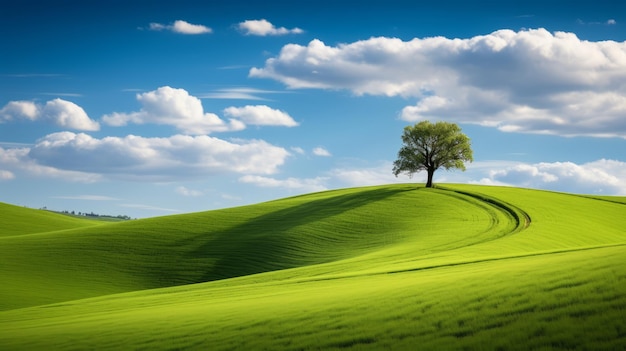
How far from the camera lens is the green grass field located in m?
11.8

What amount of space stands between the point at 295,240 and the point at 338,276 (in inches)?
945

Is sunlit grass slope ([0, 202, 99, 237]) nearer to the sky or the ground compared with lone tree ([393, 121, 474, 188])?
nearer to the ground

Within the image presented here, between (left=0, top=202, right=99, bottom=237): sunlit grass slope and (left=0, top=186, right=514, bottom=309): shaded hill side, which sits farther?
Result: (left=0, top=202, right=99, bottom=237): sunlit grass slope

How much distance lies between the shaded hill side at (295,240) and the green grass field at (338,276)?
0.20m

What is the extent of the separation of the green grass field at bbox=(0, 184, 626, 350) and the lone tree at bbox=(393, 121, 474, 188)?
3.48 meters

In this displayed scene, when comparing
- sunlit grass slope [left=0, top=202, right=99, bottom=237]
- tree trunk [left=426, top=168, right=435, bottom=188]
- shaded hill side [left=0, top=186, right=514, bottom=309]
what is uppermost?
tree trunk [left=426, top=168, right=435, bottom=188]

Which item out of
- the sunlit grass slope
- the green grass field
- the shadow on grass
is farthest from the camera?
the sunlit grass slope

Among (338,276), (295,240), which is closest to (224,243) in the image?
(295,240)

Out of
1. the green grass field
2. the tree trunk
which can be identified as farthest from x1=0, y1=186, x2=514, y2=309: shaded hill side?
the tree trunk

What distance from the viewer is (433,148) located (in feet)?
230

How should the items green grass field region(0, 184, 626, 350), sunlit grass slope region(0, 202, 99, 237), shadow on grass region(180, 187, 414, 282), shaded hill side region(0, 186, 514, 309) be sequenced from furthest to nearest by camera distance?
1. sunlit grass slope region(0, 202, 99, 237)
2. shadow on grass region(180, 187, 414, 282)
3. shaded hill side region(0, 186, 514, 309)
4. green grass field region(0, 184, 626, 350)

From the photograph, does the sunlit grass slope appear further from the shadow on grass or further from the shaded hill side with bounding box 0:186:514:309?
the shadow on grass

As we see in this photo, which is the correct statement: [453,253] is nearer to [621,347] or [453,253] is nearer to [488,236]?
[488,236]

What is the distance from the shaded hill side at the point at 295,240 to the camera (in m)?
41.2
